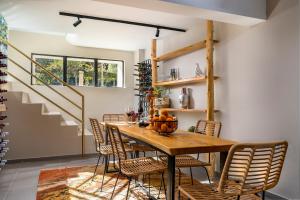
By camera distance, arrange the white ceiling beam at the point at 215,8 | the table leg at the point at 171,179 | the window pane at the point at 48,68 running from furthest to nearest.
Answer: the window pane at the point at 48,68
the white ceiling beam at the point at 215,8
the table leg at the point at 171,179

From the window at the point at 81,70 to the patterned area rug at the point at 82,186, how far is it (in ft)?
9.73

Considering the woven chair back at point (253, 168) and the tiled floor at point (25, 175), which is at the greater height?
A: the woven chair back at point (253, 168)

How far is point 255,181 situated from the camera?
161 centimetres

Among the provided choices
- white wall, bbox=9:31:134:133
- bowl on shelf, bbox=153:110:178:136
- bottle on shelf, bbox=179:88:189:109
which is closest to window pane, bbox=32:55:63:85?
white wall, bbox=9:31:134:133

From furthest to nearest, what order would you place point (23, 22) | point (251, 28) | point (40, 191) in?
point (23, 22) < point (251, 28) < point (40, 191)

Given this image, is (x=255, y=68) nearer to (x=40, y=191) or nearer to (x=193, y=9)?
(x=193, y=9)

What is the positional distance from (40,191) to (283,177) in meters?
2.88

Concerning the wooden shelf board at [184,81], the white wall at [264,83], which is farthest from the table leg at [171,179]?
the wooden shelf board at [184,81]

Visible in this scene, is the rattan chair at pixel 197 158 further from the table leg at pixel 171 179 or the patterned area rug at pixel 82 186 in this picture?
the table leg at pixel 171 179

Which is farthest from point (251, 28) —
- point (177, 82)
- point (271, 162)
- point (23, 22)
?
point (23, 22)

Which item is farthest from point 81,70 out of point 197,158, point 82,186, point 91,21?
point 197,158

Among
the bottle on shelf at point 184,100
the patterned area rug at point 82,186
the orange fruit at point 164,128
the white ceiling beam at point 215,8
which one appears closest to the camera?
the orange fruit at point 164,128

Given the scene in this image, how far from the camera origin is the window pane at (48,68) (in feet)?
19.4

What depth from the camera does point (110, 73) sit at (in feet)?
22.1
